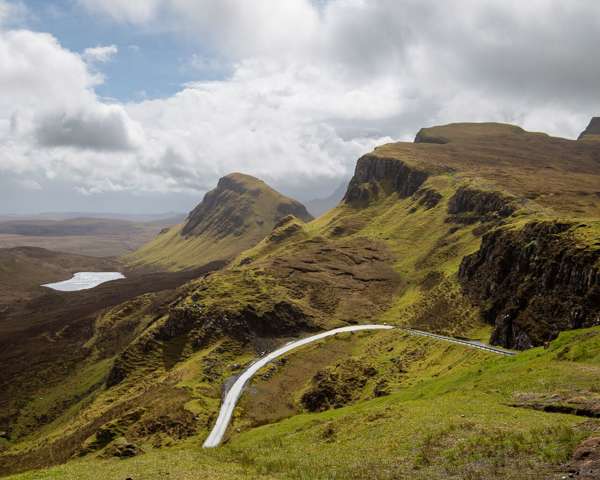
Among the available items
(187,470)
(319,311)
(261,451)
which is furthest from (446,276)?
(187,470)

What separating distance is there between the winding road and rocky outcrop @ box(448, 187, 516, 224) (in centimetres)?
6454

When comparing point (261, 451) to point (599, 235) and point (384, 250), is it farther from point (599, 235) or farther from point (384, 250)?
point (384, 250)

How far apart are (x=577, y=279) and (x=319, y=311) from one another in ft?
258

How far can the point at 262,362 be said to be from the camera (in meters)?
111

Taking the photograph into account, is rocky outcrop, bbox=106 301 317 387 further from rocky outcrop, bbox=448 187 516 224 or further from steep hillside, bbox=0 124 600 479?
rocky outcrop, bbox=448 187 516 224

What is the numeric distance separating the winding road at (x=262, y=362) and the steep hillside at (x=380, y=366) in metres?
2.48

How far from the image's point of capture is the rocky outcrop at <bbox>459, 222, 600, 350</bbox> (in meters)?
77.1

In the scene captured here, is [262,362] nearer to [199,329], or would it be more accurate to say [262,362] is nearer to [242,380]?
[242,380]

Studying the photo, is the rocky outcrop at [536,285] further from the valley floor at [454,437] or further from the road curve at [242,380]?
the road curve at [242,380]

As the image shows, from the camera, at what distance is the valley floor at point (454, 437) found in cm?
3027

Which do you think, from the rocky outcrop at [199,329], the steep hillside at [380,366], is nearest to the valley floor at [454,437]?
the steep hillside at [380,366]

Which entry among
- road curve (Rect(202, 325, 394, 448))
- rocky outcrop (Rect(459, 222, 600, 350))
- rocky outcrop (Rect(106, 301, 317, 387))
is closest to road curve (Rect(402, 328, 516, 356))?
rocky outcrop (Rect(459, 222, 600, 350))

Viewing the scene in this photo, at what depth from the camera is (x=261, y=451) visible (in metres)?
46.5

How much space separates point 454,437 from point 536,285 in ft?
217
